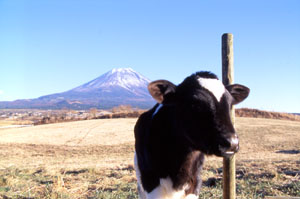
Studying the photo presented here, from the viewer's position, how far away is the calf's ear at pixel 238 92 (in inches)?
178

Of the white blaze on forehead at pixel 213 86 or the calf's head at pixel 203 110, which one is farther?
the white blaze on forehead at pixel 213 86

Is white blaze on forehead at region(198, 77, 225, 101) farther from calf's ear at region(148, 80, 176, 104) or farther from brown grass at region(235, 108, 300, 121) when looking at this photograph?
brown grass at region(235, 108, 300, 121)

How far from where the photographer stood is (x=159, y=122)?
4586 mm

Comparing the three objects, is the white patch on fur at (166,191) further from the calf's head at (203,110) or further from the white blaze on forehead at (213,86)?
the white blaze on forehead at (213,86)

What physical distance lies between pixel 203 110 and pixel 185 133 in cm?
50

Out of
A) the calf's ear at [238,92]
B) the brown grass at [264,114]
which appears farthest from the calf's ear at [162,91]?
the brown grass at [264,114]

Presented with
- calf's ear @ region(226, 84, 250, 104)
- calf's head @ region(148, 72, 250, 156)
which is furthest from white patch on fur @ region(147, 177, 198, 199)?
calf's ear @ region(226, 84, 250, 104)

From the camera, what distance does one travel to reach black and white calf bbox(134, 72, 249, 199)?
3627 mm

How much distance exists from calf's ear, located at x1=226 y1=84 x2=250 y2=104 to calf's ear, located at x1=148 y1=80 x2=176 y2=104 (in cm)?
99

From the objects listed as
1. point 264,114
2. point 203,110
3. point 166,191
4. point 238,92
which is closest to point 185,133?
point 203,110

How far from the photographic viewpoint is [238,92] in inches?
180

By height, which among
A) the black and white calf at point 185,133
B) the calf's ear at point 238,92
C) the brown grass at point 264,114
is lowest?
the brown grass at point 264,114

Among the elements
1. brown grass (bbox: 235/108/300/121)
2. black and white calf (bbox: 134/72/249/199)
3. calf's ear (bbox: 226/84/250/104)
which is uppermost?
calf's ear (bbox: 226/84/250/104)

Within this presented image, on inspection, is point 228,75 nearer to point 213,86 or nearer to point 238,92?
point 238,92
